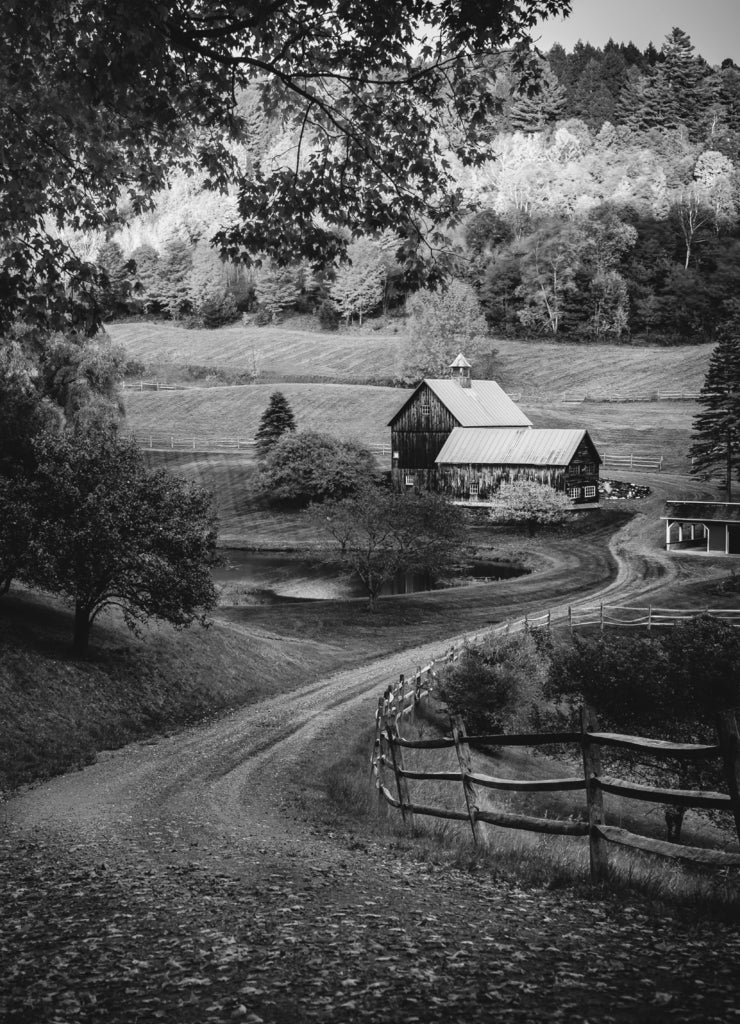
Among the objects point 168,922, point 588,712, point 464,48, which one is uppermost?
point 464,48

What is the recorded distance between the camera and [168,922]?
765 cm

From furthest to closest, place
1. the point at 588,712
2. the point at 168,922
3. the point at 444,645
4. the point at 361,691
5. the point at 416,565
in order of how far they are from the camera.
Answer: the point at 416,565
the point at 444,645
the point at 361,691
the point at 588,712
the point at 168,922

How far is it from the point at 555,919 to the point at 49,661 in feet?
64.6

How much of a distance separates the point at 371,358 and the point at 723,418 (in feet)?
199

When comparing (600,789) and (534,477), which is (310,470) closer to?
(534,477)

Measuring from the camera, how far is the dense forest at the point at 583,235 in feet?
407

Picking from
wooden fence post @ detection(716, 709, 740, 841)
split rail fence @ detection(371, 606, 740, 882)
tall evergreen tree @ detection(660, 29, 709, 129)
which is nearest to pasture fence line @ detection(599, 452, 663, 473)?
split rail fence @ detection(371, 606, 740, 882)

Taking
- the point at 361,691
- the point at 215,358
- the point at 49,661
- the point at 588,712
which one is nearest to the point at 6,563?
the point at 49,661

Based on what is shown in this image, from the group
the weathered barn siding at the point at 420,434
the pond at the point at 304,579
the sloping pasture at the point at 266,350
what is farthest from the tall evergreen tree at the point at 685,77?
the pond at the point at 304,579

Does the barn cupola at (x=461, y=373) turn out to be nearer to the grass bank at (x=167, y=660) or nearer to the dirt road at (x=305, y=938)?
the grass bank at (x=167, y=660)

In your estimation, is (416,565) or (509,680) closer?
(509,680)

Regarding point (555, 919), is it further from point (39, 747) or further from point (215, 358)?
point (215, 358)

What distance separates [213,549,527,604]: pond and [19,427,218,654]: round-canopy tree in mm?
19883

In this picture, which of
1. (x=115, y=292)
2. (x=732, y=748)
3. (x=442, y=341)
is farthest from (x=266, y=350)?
(x=732, y=748)
